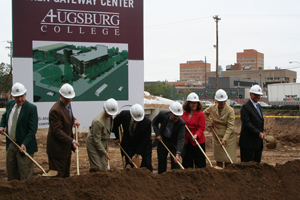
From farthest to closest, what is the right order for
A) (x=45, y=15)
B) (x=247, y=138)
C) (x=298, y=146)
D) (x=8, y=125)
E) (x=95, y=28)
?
(x=298, y=146) < (x=95, y=28) < (x=45, y=15) < (x=247, y=138) < (x=8, y=125)

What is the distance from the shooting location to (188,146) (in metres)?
5.20

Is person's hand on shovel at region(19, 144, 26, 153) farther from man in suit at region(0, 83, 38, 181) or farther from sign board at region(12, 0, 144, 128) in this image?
sign board at region(12, 0, 144, 128)

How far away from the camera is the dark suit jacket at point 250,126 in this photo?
16.7 ft

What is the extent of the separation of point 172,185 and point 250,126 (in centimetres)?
210

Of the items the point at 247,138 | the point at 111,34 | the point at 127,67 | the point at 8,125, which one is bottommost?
the point at 247,138

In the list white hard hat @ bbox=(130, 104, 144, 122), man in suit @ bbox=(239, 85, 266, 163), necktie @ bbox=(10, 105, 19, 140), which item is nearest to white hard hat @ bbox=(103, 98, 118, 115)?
white hard hat @ bbox=(130, 104, 144, 122)

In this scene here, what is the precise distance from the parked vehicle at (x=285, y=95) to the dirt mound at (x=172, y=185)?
26400 millimetres

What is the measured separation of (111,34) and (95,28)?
360mm

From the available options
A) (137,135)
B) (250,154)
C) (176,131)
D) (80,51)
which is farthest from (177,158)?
(80,51)

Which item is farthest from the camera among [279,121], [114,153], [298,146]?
[279,121]

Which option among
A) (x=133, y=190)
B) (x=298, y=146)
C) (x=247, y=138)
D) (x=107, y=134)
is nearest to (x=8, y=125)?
(x=107, y=134)

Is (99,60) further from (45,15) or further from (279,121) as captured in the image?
(279,121)

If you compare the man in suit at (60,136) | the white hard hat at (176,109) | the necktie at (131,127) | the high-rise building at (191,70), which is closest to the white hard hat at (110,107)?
the necktie at (131,127)

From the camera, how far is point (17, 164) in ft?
14.6
